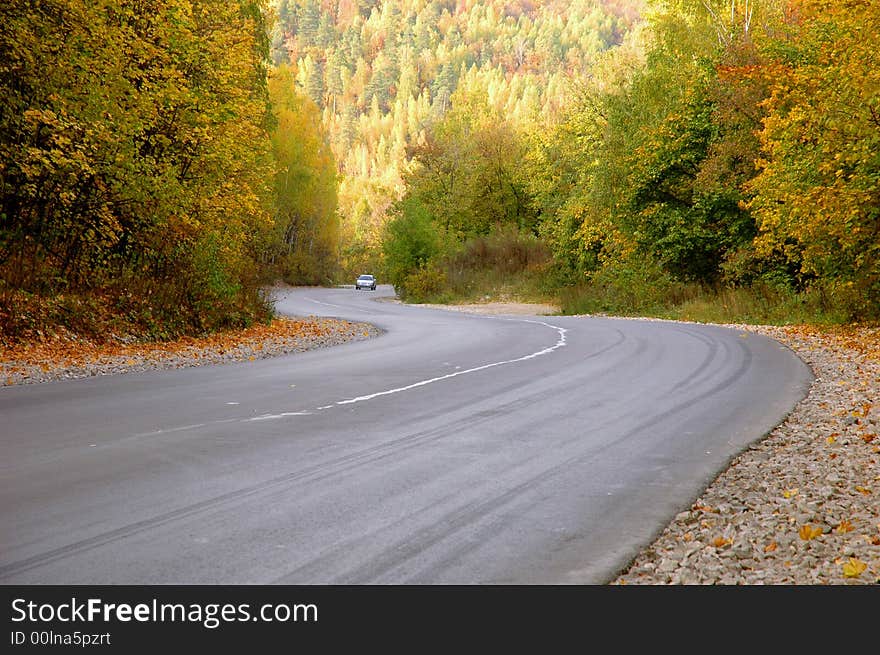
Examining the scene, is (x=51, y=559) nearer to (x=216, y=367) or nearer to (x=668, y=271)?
(x=216, y=367)

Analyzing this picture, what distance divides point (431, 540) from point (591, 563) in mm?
951

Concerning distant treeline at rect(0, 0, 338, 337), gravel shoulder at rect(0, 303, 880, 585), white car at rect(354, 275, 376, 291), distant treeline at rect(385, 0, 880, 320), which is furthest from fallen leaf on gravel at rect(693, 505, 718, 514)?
white car at rect(354, 275, 376, 291)

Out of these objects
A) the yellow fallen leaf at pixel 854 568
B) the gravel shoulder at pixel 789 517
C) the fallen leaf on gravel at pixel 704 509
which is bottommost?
the fallen leaf on gravel at pixel 704 509

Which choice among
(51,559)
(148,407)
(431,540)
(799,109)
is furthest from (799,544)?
(799,109)

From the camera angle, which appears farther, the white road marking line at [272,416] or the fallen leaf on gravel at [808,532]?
the white road marking line at [272,416]

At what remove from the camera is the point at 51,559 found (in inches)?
169

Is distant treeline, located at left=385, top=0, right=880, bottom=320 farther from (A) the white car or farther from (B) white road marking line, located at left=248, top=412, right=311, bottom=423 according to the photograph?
(A) the white car

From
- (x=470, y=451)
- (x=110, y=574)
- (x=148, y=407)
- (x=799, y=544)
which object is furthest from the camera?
(x=148, y=407)

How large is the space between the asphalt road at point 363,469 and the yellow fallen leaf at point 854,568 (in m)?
1.12

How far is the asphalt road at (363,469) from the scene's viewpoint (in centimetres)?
439

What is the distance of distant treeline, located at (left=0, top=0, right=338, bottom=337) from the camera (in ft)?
53.5

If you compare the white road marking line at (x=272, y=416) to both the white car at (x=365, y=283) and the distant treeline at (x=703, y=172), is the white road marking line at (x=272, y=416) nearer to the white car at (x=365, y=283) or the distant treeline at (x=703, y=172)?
the distant treeline at (x=703, y=172)

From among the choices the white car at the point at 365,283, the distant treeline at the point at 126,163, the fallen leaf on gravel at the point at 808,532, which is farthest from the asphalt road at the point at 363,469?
the white car at the point at 365,283

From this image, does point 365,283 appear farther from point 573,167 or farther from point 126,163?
point 126,163
